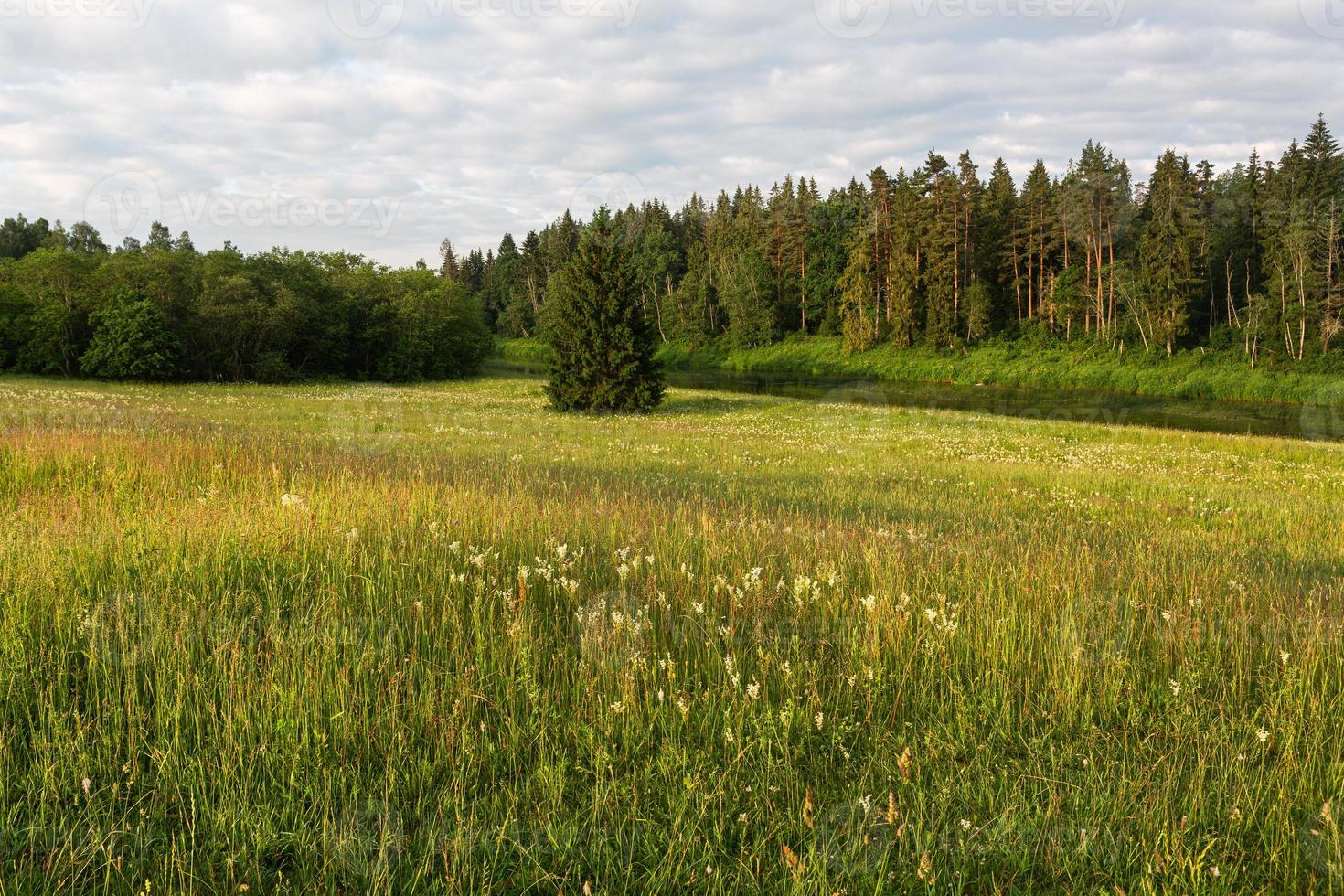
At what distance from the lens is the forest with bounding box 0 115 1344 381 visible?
182ft

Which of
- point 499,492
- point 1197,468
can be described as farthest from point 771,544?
point 1197,468

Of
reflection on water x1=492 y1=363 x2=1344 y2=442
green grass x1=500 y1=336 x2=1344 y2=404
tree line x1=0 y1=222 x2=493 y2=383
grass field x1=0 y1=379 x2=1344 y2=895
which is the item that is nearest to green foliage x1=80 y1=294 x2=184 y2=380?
tree line x1=0 y1=222 x2=493 y2=383

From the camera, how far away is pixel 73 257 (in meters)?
55.2

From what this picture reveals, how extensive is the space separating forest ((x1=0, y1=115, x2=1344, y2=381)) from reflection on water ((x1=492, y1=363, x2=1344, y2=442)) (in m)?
12.0

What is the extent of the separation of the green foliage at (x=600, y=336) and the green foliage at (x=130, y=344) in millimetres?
34388

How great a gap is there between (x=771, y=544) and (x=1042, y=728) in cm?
345

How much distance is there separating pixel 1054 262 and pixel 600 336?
69.9 meters

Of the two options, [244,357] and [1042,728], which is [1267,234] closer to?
[1042,728]

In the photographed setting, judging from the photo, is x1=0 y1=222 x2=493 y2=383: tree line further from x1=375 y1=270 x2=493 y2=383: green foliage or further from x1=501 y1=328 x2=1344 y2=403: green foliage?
x1=501 y1=328 x2=1344 y2=403: green foliage

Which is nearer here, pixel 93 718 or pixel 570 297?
pixel 93 718

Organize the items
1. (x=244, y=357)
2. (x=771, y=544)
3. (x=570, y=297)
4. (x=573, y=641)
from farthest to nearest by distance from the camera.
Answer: (x=244, y=357), (x=570, y=297), (x=771, y=544), (x=573, y=641)

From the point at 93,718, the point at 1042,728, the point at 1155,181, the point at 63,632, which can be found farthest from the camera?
the point at 1155,181

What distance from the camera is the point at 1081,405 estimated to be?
53.3 metres

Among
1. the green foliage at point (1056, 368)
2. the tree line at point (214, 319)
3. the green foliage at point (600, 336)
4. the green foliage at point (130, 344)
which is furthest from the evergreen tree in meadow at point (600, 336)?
the green foliage at point (130, 344)
